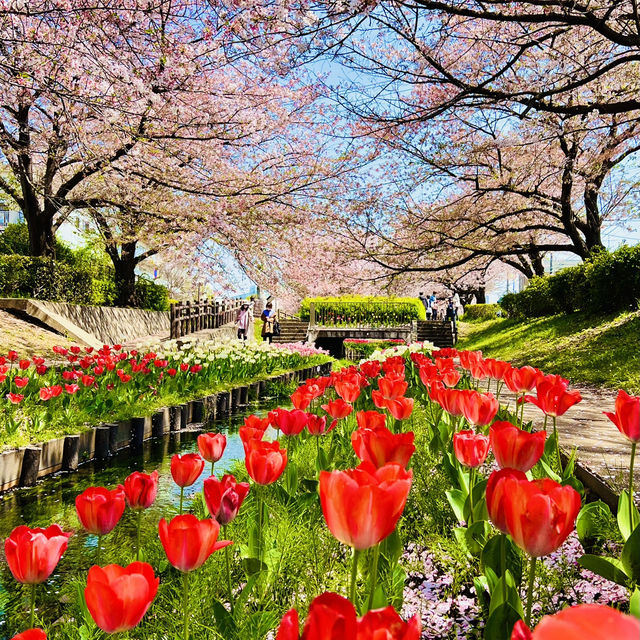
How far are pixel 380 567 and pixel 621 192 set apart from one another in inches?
776

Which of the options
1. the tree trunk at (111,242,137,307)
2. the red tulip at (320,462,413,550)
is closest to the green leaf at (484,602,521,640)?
the red tulip at (320,462,413,550)

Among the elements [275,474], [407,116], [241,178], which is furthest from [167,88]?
[275,474]

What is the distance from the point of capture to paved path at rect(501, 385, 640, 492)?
2740 mm

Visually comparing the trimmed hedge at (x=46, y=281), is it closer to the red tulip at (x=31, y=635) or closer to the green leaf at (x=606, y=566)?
the green leaf at (x=606, y=566)

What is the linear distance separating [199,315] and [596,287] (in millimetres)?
11781

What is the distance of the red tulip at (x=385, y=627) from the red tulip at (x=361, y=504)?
203mm

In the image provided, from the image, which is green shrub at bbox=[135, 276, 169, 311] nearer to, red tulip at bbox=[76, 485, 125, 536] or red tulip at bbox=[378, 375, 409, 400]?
red tulip at bbox=[378, 375, 409, 400]

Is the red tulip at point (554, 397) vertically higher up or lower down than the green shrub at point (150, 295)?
lower down

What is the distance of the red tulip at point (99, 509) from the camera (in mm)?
1336

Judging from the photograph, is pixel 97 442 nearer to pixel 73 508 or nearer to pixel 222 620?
pixel 73 508

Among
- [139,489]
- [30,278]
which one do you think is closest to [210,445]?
[139,489]

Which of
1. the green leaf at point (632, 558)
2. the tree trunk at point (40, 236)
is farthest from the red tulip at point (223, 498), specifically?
the tree trunk at point (40, 236)

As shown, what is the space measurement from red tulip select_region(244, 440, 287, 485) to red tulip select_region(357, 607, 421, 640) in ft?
3.31

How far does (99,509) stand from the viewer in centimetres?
134
